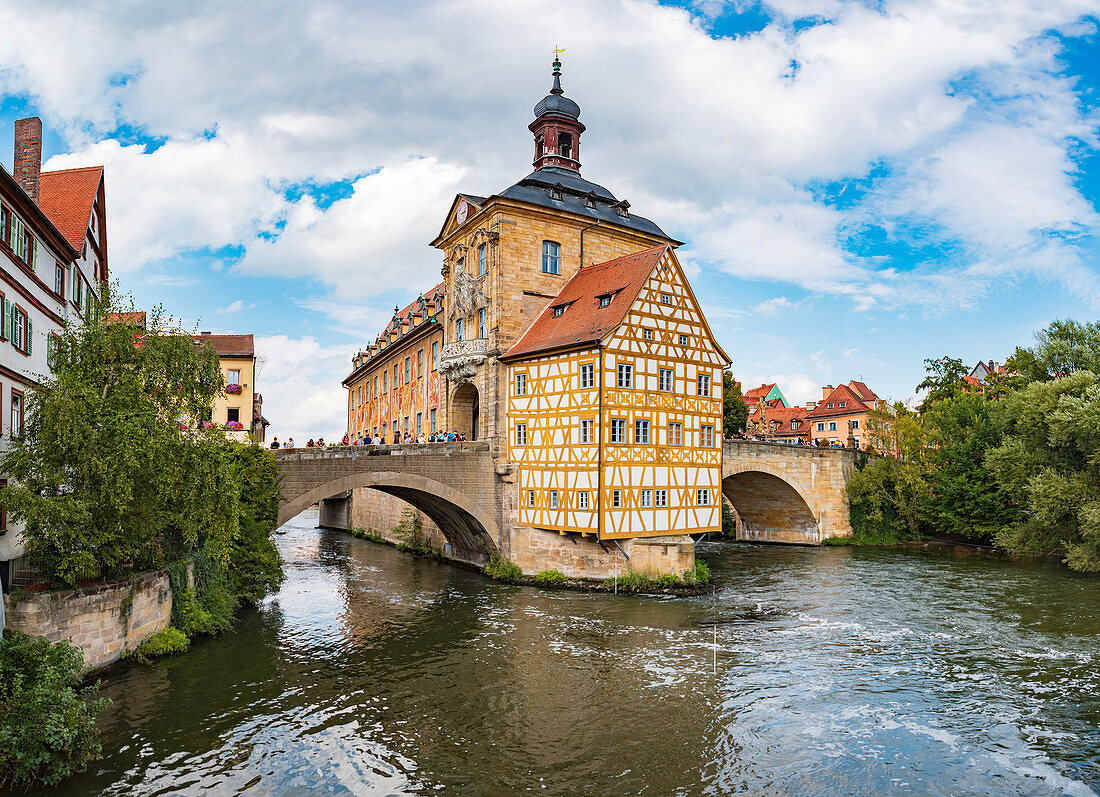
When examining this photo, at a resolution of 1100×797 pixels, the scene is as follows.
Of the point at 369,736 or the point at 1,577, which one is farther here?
the point at 1,577

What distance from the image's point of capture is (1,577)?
47.6 ft

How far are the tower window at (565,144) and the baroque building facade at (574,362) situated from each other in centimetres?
38

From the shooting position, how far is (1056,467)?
33.7 meters

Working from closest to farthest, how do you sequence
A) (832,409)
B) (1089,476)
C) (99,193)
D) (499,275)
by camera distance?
(99,193)
(499,275)
(1089,476)
(832,409)

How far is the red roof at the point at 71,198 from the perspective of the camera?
2233cm

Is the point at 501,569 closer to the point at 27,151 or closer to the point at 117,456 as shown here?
the point at 117,456

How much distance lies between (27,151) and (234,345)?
22.7 metres

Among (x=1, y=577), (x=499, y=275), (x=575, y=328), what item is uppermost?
(x=499, y=275)

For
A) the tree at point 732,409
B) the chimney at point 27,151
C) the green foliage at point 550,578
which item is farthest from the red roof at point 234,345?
the tree at point 732,409

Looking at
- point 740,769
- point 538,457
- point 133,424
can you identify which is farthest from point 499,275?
point 740,769

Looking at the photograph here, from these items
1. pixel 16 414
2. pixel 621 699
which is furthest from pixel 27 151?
pixel 621 699

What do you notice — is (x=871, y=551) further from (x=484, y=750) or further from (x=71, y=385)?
(x=71, y=385)

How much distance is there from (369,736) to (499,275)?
19.5 m

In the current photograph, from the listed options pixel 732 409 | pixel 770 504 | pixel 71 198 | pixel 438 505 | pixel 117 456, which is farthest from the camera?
pixel 732 409
